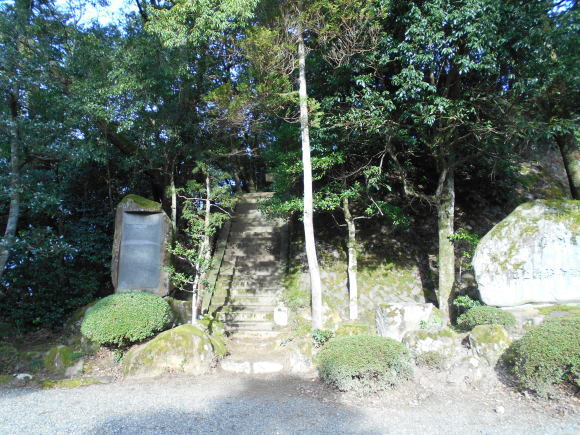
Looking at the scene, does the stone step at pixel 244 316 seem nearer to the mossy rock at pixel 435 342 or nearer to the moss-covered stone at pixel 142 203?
the moss-covered stone at pixel 142 203

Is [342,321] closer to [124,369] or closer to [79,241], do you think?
[124,369]

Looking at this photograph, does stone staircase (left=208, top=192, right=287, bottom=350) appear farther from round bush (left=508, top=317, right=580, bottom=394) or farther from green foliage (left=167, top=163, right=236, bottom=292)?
round bush (left=508, top=317, right=580, bottom=394)

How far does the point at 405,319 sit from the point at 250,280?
4446 mm

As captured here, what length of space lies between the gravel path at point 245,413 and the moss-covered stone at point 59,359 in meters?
0.90

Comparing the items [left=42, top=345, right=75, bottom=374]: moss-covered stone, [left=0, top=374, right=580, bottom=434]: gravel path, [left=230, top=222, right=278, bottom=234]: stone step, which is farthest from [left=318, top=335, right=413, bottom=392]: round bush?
[left=230, top=222, right=278, bottom=234]: stone step

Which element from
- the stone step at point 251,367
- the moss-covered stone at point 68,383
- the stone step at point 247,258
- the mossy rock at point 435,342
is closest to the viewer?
the mossy rock at point 435,342

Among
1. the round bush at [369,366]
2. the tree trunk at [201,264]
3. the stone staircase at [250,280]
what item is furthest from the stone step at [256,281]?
the round bush at [369,366]

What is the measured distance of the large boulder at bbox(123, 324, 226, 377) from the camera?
596cm

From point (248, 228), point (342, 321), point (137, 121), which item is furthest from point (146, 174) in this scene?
point (342, 321)

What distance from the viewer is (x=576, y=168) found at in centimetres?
829

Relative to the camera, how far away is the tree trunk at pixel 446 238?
7.66m

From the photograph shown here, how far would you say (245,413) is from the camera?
4395mm

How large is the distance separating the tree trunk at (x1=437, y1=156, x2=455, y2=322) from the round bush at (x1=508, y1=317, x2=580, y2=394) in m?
2.99

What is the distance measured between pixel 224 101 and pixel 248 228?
206 inches
